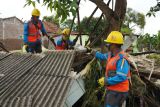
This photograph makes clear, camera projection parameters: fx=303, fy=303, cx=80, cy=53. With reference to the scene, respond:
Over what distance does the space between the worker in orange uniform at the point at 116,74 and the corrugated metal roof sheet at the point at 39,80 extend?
2.07 feet

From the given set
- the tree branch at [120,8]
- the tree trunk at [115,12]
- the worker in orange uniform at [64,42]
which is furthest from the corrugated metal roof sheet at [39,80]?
the worker in orange uniform at [64,42]

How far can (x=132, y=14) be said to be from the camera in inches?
1650

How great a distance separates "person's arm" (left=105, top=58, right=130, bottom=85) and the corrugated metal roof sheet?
0.63 meters

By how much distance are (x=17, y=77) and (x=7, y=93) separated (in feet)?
2.04

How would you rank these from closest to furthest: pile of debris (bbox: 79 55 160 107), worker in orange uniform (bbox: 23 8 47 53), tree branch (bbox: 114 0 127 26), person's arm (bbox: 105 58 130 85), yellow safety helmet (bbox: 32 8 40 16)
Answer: person's arm (bbox: 105 58 130 85) → pile of debris (bbox: 79 55 160 107) → tree branch (bbox: 114 0 127 26) → yellow safety helmet (bbox: 32 8 40 16) → worker in orange uniform (bbox: 23 8 47 53)

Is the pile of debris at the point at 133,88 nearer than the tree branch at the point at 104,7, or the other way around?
the pile of debris at the point at 133,88

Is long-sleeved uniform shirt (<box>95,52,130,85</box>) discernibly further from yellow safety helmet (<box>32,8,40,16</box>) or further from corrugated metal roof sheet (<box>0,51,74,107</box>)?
yellow safety helmet (<box>32,8,40,16</box>)

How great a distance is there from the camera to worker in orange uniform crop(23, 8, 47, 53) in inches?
283

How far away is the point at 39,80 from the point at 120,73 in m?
1.16

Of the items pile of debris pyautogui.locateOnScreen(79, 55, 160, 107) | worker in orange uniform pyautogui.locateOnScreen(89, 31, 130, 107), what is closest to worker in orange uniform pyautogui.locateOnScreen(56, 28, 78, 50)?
pile of debris pyautogui.locateOnScreen(79, 55, 160, 107)

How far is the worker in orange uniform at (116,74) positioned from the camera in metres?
4.37

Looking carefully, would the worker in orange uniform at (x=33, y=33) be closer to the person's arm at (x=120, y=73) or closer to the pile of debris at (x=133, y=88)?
the pile of debris at (x=133, y=88)

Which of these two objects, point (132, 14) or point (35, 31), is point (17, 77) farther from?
point (132, 14)

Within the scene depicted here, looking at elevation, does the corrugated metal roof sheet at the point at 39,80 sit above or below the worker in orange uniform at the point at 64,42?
below
